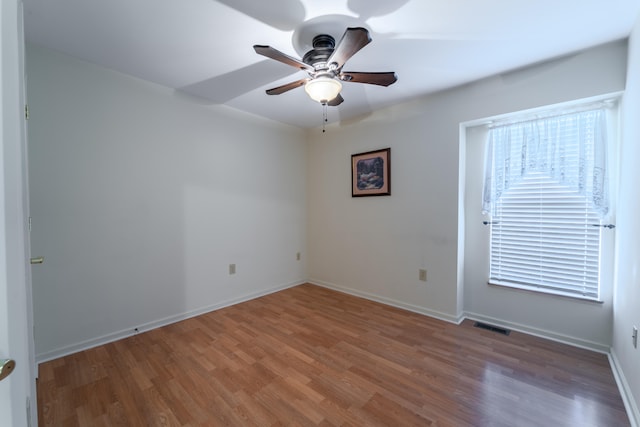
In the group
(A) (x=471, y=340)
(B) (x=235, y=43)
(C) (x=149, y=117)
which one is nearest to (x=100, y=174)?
(C) (x=149, y=117)

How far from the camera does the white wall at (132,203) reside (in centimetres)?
199

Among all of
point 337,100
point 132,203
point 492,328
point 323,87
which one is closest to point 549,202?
point 492,328

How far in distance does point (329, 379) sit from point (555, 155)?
257 cm

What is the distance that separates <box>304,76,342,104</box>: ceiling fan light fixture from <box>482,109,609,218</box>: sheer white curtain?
5.84ft

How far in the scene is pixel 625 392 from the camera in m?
1.57

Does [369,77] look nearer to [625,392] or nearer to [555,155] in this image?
[555,155]

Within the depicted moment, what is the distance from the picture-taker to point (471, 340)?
7.44ft

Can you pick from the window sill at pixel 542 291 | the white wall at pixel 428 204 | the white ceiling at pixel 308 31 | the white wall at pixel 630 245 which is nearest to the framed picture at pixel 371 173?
the white wall at pixel 428 204

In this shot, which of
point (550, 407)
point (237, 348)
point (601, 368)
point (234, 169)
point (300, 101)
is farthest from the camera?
point (234, 169)

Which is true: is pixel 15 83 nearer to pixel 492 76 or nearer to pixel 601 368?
pixel 492 76

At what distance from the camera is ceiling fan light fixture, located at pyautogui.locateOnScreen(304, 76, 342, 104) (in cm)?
169

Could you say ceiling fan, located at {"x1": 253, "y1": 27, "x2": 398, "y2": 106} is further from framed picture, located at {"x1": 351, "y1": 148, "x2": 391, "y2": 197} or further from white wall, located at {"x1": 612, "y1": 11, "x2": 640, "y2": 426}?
white wall, located at {"x1": 612, "y1": 11, "x2": 640, "y2": 426}

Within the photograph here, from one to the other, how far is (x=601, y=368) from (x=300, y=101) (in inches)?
134

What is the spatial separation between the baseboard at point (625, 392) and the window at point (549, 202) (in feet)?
1.55
